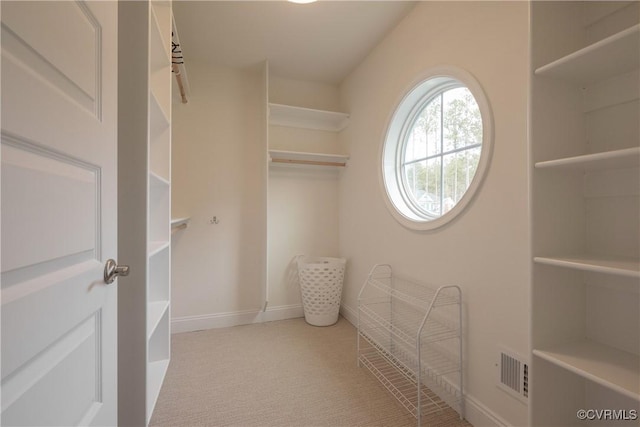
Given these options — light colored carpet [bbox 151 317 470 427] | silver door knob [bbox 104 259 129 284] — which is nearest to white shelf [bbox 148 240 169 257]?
silver door knob [bbox 104 259 129 284]

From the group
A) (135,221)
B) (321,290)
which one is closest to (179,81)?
(135,221)

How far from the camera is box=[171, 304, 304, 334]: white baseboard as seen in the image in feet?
8.63

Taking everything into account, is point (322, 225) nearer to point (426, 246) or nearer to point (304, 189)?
point (304, 189)

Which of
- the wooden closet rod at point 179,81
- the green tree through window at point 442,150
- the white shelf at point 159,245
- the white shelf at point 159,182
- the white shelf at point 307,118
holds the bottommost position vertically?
the white shelf at point 159,245

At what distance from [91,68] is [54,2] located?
0.54 feet

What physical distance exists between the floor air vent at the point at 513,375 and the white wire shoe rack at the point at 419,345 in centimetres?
23

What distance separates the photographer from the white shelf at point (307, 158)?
2.74m

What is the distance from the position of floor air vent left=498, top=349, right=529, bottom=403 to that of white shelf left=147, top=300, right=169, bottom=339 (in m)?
1.66

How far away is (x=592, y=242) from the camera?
103 cm

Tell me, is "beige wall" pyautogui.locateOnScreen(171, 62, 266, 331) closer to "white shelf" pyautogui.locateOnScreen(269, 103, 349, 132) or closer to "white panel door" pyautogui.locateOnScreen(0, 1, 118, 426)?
"white shelf" pyautogui.locateOnScreen(269, 103, 349, 132)

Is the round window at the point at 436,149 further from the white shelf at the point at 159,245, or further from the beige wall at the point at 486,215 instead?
the white shelf at the point at 159,245

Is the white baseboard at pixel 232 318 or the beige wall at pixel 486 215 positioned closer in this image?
the beige wall at pixel 486 215

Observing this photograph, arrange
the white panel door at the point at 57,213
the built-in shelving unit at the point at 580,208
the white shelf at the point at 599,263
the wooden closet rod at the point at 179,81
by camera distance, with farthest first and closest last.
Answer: the wooden closet rod at the point at 179,81
the built-in shelving unit at the point at 580,208
the white shelf at the point at 599,263
the white panel door at the point at 57,213

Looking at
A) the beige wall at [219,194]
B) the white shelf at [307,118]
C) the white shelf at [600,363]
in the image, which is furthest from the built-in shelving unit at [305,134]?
the white shelf at [600,363]
